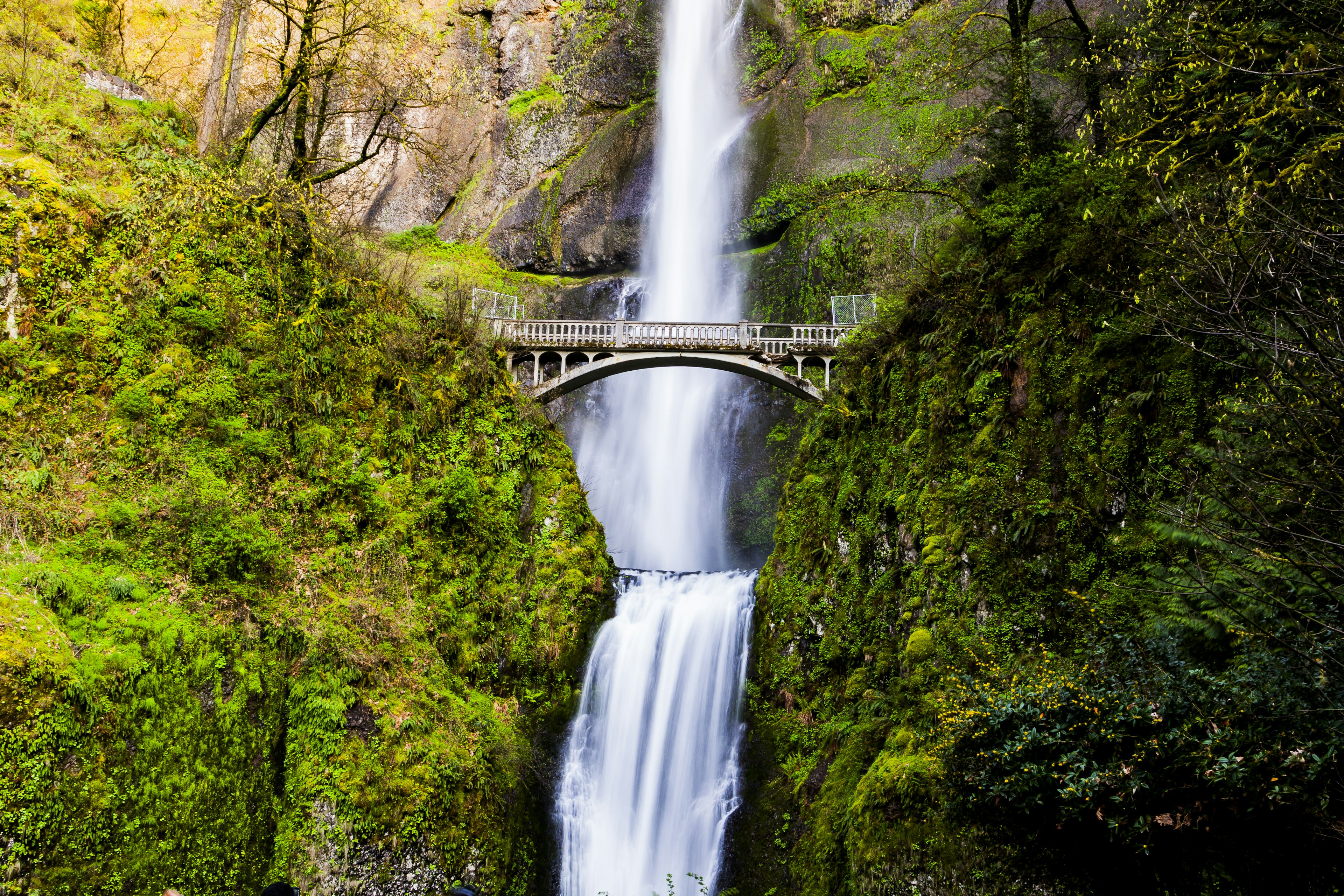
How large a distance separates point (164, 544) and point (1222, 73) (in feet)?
39.9

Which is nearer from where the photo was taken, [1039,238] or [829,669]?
[1039,238]

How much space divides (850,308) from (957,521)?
1228cm

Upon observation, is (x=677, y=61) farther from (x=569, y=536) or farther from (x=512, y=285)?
(x=569, y=536)

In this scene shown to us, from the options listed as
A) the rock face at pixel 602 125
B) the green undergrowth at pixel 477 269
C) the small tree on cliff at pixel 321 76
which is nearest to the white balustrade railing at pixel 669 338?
the small tree on cliff at pixel 321 76

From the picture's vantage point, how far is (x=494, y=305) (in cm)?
2202

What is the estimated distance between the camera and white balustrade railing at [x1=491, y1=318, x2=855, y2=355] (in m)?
20.4

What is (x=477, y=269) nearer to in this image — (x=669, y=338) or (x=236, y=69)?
(x=669, y=338)

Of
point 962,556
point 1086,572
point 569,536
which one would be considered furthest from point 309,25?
point 1086,572

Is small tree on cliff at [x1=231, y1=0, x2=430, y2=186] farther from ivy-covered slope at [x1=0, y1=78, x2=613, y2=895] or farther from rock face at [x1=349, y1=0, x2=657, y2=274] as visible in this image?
rock face at [x1=349, y1=0, x2=657, y2=274]

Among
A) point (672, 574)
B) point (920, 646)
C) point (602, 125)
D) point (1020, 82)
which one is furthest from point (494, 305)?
point (920, 646)

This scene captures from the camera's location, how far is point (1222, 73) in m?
5.48

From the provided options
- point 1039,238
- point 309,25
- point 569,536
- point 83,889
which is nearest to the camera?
point 83,889

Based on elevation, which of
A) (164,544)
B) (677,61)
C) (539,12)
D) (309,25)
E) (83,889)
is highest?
(539,12)

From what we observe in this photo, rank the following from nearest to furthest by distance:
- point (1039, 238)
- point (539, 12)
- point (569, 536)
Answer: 1. point (1039, 238)
2. point (569, 536)
3. point (539, 12)
